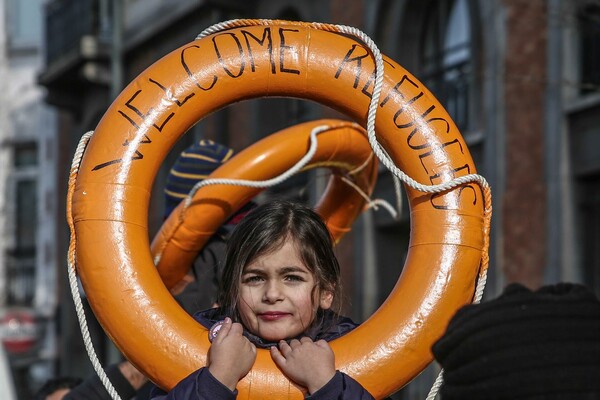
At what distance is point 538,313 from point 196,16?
15420 millimetres

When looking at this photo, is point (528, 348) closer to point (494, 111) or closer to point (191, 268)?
point (191, 268)

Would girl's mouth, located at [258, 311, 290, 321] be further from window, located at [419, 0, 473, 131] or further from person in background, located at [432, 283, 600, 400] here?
window, located at [419, 0, 473, 131]

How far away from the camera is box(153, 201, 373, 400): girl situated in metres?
2.88

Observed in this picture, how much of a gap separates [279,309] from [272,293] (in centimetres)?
5

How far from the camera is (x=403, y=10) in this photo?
12781 millimetres

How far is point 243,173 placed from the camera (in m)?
4.44

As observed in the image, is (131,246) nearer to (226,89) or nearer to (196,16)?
(226,89)

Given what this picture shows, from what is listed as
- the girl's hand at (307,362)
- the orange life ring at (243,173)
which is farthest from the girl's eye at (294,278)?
the orange life ring at (243,173)

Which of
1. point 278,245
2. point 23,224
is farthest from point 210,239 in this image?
point 23,224

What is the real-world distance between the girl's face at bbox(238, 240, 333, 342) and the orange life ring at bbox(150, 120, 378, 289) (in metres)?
1.25

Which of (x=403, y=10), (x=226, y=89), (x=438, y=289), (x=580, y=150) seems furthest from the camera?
(x=403, y=10)

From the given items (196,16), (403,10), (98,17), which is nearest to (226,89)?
(403,10)

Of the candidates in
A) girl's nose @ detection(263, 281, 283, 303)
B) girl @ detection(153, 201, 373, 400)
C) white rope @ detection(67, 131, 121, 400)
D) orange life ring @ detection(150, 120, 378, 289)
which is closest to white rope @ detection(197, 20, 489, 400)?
girl @ detection(153, 201, 373, 400)

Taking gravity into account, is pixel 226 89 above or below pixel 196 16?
below
